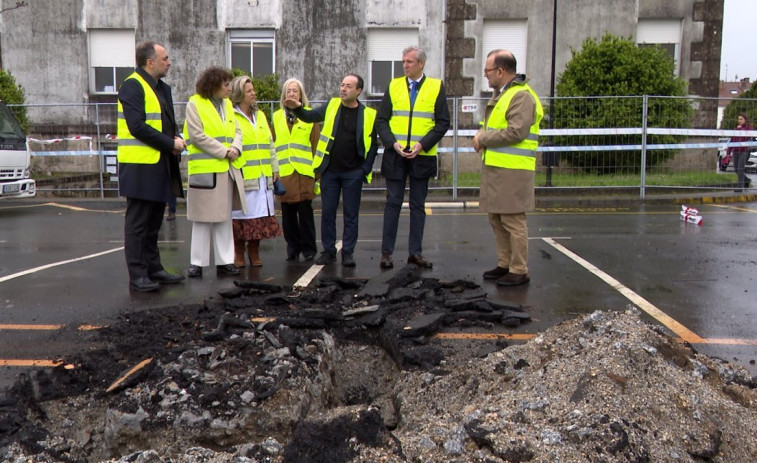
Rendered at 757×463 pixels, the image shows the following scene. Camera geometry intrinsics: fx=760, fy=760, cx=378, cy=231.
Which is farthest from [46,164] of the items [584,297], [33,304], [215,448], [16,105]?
[215,448]

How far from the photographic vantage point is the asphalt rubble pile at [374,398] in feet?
10.5

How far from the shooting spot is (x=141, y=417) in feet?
11.7

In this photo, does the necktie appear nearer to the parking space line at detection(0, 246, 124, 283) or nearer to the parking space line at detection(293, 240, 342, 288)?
the parking space line at detection(293, 240, 342, 288)

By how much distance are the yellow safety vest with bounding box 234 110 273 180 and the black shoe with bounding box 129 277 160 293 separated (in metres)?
1.53

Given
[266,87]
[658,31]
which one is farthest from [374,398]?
[658,31]

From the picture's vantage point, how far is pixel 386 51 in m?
21.9

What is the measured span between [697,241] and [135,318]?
728cm

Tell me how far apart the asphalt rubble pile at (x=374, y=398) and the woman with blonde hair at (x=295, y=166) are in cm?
329

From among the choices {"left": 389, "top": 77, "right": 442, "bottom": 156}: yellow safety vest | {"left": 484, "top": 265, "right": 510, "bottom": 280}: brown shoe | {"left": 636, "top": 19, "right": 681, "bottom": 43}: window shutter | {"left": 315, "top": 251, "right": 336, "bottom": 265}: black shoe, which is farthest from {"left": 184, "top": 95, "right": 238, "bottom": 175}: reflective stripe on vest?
{"left": 636, "top": 19, "right": 681, "bottom": 43}: window shutter

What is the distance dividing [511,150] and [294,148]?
258cm

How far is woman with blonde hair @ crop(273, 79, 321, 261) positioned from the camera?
840 centimetres

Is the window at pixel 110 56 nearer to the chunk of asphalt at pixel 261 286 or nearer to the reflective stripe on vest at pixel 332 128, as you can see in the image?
the reflective stripe on vest at pixel 332 128

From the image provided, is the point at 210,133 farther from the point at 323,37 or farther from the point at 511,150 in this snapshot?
the point at 323,37

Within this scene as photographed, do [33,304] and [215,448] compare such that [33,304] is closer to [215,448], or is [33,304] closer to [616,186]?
[215,448]
